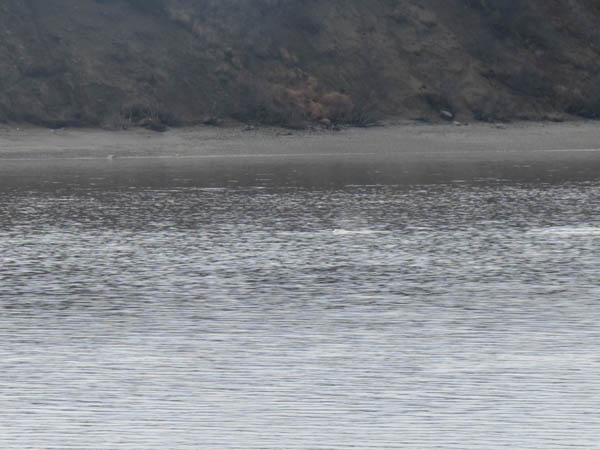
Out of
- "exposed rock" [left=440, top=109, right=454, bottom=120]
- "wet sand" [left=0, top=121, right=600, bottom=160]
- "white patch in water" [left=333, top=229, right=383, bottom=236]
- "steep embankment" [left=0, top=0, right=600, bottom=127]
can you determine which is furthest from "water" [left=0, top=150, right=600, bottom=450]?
"exposed rock" [left=440, top=109, right=454, bottom=120]

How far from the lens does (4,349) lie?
8234 millimetres

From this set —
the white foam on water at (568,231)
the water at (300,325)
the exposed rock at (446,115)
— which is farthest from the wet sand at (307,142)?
the white foam on water at (568,231)

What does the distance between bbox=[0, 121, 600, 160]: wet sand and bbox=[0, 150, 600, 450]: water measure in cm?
1400

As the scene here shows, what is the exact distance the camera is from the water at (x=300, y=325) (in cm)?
637

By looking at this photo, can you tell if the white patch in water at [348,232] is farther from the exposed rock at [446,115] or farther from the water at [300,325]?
the exposed rock at [446,115]

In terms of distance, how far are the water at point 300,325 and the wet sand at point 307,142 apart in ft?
45.9

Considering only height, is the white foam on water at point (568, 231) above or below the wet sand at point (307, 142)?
below

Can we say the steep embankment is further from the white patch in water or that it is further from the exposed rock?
the white patch in water

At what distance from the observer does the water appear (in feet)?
20.9

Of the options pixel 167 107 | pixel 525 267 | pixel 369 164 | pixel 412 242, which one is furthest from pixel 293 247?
pixel 167 107

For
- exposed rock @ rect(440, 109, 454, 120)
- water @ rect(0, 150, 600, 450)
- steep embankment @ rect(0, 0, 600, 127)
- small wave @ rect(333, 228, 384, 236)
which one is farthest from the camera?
exposed rock @ rect(440, 109, 454, 120)

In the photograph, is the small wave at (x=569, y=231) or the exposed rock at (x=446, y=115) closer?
the small wave at (x=569, y=231)

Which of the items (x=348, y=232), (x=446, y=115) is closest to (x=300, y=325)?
(x=348, y=232)

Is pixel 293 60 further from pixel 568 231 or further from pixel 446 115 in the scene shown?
pixel 568 231
